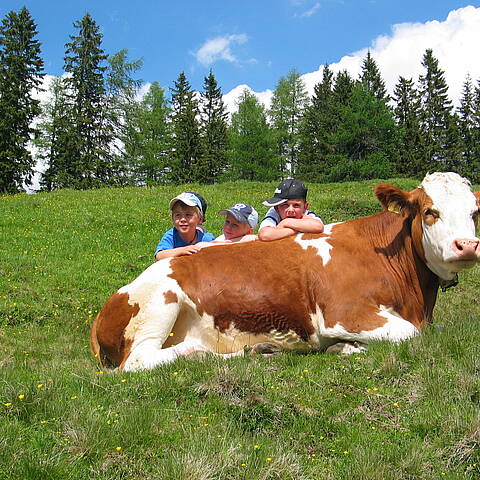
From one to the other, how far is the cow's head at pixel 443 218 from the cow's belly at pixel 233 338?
1757 millimetres

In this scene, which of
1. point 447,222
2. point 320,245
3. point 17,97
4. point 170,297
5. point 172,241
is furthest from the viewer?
point 17,97

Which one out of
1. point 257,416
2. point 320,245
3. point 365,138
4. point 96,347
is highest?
point 365,138

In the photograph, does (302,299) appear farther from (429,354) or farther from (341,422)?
(341,422)

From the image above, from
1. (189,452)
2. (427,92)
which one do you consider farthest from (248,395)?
(427,92)

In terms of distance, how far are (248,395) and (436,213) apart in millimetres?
2940

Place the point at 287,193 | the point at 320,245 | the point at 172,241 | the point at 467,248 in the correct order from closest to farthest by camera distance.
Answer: the point at 467,248 < the point at 320,245 < the point at 287,193 < the point at 172,241

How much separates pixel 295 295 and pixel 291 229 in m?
1.08

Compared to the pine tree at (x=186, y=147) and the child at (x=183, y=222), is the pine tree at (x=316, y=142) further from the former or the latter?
the child at (x=183, y=222)

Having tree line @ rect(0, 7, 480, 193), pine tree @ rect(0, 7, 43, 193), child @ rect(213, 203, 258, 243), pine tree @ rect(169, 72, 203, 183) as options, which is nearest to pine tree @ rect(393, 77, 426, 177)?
tree line @ rect(0, 7, 480, 193)

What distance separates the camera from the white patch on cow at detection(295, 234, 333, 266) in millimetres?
6004

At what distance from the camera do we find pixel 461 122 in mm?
80750

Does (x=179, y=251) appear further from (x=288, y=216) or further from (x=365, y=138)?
(x=365, y=138)

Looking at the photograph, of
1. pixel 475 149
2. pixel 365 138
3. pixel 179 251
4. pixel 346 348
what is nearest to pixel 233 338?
pixel 346 348

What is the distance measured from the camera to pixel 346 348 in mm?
5512
